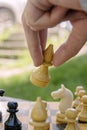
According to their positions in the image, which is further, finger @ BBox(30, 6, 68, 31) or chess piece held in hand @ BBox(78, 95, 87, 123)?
chess piece held in hand @ BBox(78, 95, 87, 123)

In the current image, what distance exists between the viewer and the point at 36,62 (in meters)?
0.65

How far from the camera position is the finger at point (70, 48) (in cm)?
58

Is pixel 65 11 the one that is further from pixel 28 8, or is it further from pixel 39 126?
pixel 39 126

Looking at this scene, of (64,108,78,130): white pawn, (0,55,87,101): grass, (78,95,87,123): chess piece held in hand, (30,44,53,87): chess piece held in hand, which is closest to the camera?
(30,44,53,87): chess piece held in hand

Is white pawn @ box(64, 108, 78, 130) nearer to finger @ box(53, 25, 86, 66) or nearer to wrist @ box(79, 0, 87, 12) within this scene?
finger @ box(53, 25, 86, 66)

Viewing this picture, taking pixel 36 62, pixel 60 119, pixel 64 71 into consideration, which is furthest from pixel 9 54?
pixel 36 62

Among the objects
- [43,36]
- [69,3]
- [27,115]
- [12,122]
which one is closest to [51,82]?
[27,115]

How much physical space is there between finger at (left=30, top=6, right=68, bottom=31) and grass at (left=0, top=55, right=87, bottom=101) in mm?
1888

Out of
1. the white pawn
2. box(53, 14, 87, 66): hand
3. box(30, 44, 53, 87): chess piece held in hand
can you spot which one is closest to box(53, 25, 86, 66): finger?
box(53, 14, 87, 66): hand

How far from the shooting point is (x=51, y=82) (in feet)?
8.95

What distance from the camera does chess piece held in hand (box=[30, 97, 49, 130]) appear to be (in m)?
0.91

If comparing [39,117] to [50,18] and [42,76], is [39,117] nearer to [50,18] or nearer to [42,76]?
[42,76]

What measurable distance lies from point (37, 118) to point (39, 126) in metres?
0.02

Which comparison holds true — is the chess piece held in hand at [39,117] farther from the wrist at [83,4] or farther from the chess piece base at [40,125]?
the wrist at [83,4]
